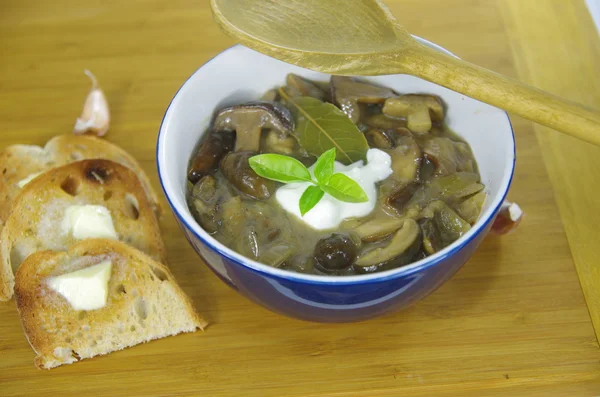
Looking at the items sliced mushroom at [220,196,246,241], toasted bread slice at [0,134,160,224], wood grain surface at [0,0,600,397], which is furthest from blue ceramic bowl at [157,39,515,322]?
toasted bread slice at [0,134,160,224]

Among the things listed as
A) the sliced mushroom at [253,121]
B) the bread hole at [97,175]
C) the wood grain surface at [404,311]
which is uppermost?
the sliced mushroom at [253,121]

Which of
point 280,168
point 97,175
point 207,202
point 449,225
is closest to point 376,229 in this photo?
point 449,225

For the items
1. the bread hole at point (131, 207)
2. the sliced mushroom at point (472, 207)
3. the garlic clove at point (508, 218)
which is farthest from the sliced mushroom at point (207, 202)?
the garlic clove at point (508, 218)

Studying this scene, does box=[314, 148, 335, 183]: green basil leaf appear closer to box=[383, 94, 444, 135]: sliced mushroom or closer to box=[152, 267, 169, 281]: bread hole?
box=[383, 94, 444, 135]: sliced mushroom

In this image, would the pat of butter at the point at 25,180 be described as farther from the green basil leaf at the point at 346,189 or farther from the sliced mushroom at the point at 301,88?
the green basil leaf at the point at 346,189

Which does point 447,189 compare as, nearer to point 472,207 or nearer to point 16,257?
point 472,207

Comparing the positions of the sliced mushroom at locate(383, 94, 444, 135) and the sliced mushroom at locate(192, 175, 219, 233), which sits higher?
the sliced mushroom at locate(383, 94, 444, 135)

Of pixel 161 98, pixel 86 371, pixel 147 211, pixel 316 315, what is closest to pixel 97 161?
pixel 147 211
